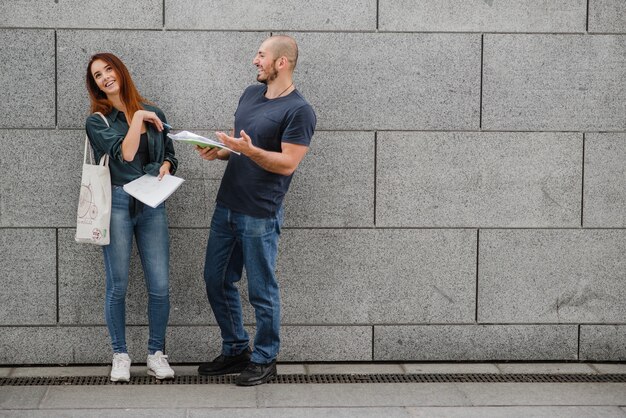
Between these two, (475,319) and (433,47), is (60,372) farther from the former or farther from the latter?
(433,47)

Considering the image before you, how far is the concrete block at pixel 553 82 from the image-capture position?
6.14 m

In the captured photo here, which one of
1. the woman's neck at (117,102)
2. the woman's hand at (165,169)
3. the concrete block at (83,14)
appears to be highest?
the concrete block at (83,14)

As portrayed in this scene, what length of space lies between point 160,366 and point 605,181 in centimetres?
330

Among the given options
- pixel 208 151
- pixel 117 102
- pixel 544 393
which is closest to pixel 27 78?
pixel 117 102

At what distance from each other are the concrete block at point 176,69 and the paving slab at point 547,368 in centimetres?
255

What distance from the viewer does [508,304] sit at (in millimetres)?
6273

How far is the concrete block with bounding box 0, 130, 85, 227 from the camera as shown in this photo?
5.97 metres

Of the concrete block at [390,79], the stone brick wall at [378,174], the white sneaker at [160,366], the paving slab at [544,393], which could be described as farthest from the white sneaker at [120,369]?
the paving slab at [544,393]

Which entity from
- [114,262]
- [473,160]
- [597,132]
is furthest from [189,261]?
[597,132]

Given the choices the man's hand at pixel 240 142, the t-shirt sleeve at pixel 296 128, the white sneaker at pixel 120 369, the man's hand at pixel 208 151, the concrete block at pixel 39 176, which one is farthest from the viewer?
the concrete block at pixel 39 176

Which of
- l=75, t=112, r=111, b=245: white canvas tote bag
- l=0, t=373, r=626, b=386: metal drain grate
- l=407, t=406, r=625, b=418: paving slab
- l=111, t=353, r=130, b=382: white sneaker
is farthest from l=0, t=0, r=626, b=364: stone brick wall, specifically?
l=407, t=406, r=625, b=418: paving slab

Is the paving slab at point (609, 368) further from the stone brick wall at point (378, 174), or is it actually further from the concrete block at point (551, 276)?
the concrete block at point (551, 276)

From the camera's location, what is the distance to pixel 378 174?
616 cm

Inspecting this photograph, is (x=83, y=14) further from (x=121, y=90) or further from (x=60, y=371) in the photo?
(x=60, y=371)
